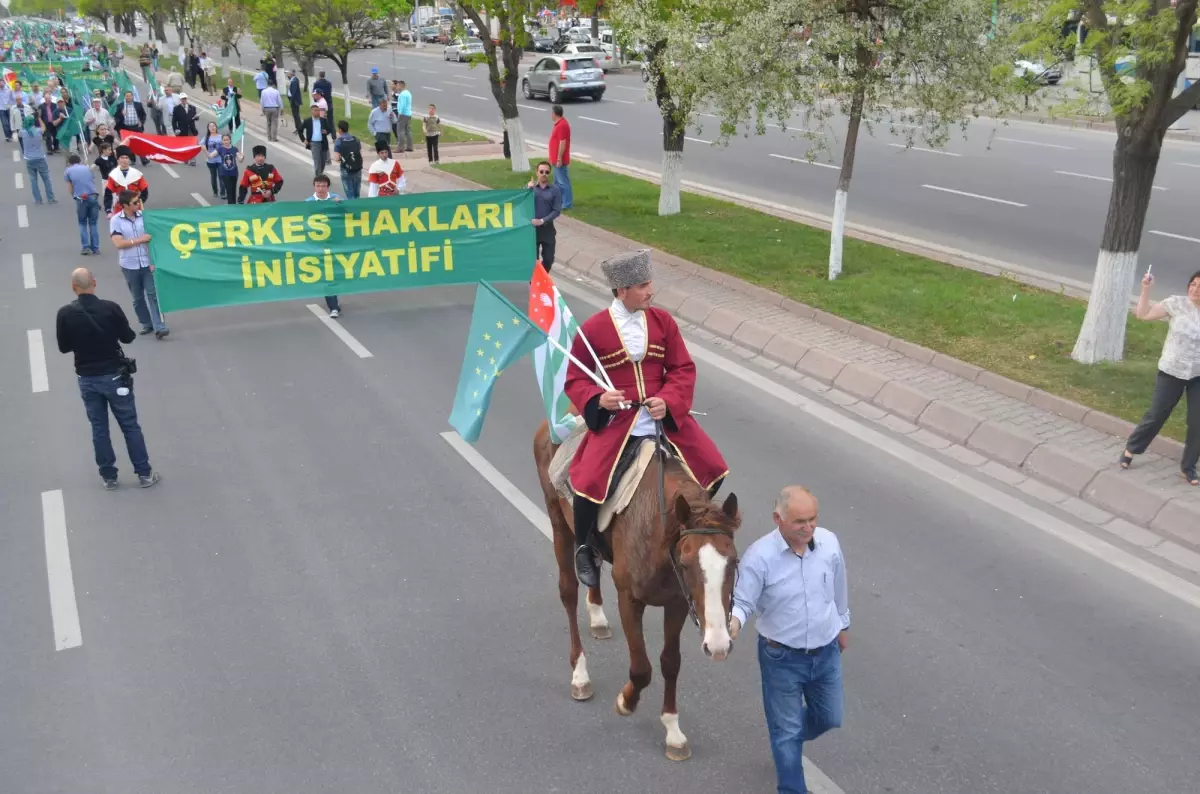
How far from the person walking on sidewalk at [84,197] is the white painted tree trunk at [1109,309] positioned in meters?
14.4

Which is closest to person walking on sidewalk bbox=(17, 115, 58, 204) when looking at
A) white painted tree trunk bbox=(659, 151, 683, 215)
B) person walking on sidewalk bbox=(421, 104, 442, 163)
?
person walking on sidewalk bbox=(421, 104, 442, 163)

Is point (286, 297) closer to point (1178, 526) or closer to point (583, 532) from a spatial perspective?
point (583, 532)

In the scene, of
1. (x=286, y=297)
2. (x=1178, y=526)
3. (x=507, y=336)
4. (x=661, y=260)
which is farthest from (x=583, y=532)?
(x=661, y=260)

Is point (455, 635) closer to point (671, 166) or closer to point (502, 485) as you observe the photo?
point (502, 485)

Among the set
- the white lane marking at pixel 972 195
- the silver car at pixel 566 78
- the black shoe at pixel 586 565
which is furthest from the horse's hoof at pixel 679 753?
the silver car at pixel 566 78

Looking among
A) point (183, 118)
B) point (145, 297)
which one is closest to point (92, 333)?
point (145, 297)

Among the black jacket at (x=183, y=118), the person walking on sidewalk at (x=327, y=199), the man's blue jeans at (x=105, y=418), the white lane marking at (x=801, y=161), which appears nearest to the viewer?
the man's blue jeans at (x=105, y=418)

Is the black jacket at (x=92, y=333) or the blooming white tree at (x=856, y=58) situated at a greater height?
the blooming white tree at (x=856, y=58)

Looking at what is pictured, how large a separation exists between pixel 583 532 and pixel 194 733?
2352 millimetres

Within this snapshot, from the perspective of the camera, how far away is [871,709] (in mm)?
5898

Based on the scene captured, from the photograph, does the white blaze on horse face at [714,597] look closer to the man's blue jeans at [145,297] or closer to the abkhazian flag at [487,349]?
the abkhazian flag at [487,349]

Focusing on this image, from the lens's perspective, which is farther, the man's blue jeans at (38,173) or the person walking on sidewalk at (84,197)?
the man's blue jeans at (38,173)

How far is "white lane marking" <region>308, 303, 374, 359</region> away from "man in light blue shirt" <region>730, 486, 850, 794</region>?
8147mm

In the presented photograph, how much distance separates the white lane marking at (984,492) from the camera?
716cm
